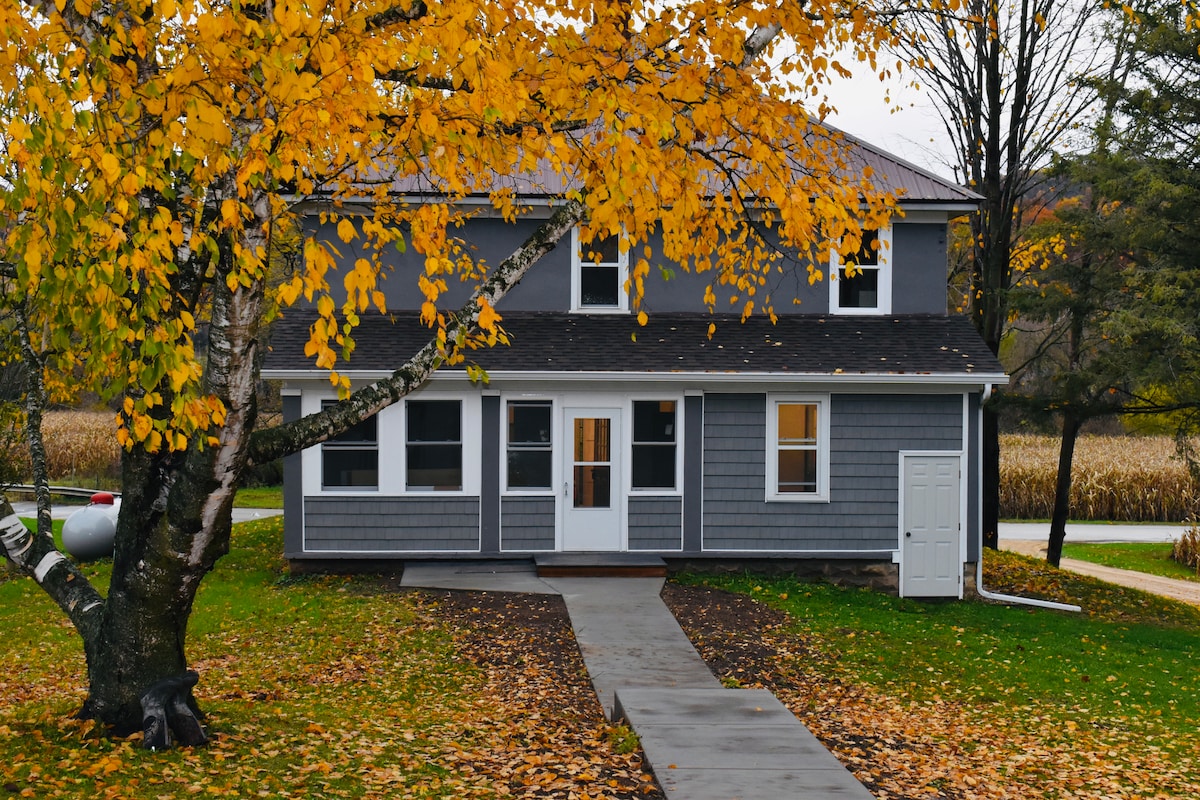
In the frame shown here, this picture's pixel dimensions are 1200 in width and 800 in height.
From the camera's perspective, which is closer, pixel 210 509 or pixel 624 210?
pixel 210 509

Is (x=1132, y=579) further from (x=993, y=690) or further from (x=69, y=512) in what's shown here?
(x=69, y=512)

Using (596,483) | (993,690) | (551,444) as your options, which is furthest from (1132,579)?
(551,444)

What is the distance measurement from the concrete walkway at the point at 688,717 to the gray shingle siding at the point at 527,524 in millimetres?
2053

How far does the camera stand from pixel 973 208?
16.5m

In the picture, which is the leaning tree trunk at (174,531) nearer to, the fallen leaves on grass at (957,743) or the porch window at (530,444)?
the fallen leaves on grass at (957,743)

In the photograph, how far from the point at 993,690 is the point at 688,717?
14.1 ft

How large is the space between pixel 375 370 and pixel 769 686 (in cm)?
730

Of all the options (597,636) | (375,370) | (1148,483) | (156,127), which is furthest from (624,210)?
(1148,483)

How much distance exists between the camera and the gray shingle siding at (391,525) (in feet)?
52.0

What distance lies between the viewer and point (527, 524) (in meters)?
16.1

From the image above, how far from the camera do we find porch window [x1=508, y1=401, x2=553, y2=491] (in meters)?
16.2

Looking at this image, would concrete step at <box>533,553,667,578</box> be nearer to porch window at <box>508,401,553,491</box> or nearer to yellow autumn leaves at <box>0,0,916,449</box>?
porch window at <box>508,401,553,491</box>

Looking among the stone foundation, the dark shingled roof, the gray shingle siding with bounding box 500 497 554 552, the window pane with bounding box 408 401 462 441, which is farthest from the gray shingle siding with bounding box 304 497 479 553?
the stone foundation

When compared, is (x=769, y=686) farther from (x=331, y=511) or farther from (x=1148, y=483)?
(x=1148, y=483)
